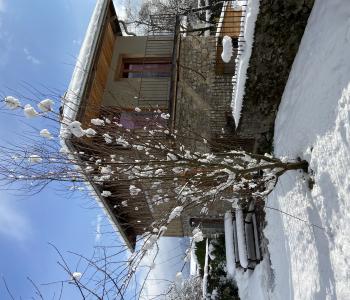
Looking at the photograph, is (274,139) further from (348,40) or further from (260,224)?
(348,40)

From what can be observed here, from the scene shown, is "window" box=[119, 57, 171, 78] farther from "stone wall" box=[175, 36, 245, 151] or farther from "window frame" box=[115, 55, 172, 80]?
"stone wall" box=[175, 36, 245, 151]

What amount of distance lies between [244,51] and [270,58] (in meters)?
0.47

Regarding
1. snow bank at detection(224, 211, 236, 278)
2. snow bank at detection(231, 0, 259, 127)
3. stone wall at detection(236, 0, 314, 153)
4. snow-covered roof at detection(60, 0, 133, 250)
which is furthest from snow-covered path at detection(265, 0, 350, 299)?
snow-covered roof at detection(60, 0, 133, 250)

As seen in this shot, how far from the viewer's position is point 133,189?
6.42 m

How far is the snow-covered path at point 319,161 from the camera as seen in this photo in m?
4.60

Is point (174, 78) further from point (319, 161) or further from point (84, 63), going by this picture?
point (319, 161)

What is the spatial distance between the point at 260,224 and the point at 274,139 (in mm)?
2091

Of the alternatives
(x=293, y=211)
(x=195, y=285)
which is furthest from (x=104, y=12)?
(x=195, y=285)

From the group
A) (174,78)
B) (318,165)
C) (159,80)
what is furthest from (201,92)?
(318,165)

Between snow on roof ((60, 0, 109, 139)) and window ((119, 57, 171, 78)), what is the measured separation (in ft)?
4.88

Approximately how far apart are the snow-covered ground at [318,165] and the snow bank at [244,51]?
0.77m

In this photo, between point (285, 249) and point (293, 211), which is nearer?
point (293, 211)

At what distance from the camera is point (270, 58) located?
640cm

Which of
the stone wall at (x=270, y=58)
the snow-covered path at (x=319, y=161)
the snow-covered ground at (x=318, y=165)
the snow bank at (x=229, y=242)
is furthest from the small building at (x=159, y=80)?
the snow-covered path at (x=319, y=161)
